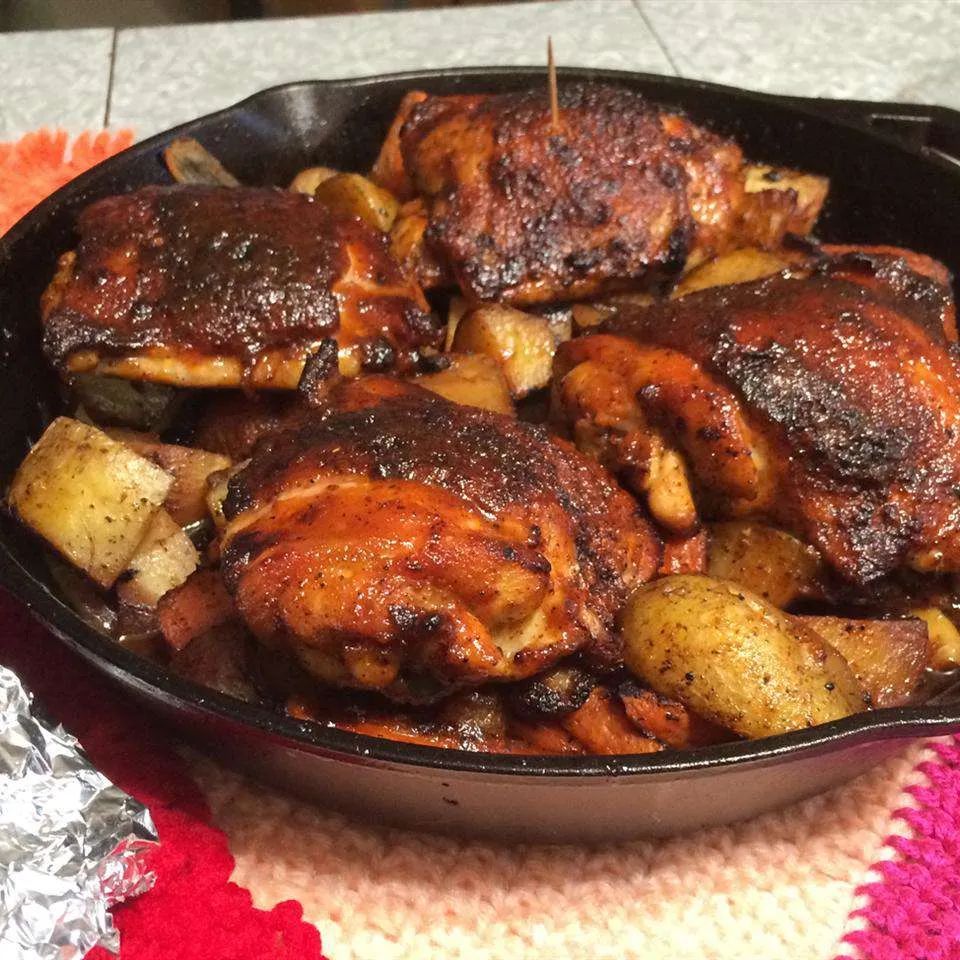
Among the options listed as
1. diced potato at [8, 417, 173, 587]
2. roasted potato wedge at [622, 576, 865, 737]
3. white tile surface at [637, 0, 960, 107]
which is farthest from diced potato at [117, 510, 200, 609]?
white tile surface at [637, 0, 960, 107]

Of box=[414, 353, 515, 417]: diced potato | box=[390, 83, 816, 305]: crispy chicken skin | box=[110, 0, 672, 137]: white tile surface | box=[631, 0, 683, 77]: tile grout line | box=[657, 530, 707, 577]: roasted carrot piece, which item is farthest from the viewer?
box=[631, 0, 683, 77]: tile grout line

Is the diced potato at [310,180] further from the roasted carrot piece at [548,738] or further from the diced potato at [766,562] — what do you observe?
the roasted carrot piece at [548,738]

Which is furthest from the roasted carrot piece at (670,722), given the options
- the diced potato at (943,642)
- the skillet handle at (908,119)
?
the skillet handle at (908,119)

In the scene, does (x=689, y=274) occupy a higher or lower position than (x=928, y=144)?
lower

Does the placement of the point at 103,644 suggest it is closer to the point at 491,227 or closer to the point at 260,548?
the point at 260,548

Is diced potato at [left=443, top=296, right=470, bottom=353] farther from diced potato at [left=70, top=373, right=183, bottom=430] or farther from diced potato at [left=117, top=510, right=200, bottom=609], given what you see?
diced potato at [left=117, top=510, right=200, bottom=609]

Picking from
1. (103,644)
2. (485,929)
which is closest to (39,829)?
(103,644)

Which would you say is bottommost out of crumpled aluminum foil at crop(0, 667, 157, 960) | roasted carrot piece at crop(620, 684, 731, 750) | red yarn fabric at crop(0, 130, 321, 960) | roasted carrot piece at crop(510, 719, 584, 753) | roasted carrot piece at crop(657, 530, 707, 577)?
red yarn fabric at crop(0, 130, 321, 960)
